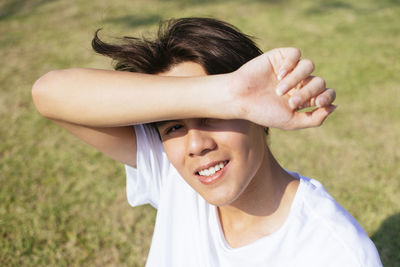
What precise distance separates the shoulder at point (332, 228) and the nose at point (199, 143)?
474mm

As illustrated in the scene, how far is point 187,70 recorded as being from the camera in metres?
1.80

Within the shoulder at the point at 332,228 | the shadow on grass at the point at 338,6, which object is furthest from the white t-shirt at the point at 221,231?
the shadow on grass at the point at 338,6

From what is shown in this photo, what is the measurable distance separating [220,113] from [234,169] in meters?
0.31

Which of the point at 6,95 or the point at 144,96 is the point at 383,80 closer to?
the point at 144,96

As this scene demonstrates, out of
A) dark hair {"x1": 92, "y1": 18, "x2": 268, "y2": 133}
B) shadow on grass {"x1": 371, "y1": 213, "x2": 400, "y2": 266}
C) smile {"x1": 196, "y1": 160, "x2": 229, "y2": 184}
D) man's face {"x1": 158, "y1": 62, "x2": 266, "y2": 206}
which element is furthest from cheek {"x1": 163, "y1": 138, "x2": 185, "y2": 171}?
shadow on grass {"x1": 371, "y1": 213, "x2": 400, "y2": 266}

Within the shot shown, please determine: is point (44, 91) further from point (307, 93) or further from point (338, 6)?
point (338, 6)

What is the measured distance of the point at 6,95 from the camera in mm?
6074

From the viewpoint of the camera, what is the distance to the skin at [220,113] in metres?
1.37

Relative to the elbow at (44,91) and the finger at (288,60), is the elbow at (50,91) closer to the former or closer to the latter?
the elbow at (44,91)

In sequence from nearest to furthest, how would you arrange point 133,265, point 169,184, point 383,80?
point 169,184
point 133,265
point 383,80

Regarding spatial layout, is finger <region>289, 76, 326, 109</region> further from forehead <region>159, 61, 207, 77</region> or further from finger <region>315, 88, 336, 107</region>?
forehead <region>159, 61, 207, 77</region>

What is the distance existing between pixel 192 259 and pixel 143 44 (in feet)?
3.67

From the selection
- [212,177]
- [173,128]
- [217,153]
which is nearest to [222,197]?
[212,177]

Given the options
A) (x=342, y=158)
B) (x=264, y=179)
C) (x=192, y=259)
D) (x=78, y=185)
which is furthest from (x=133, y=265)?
(x=342, y=158)
